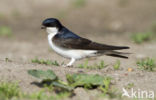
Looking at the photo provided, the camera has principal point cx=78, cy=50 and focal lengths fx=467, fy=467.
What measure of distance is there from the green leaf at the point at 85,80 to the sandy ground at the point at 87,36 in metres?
0.08

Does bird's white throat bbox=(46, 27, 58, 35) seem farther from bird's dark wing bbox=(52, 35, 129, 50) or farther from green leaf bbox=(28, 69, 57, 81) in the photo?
green leaf bbox=(28, 69, 57, 81)

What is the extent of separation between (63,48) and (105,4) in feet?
28.6

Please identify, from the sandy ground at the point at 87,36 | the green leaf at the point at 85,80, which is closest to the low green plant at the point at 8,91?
the sandy ground at the point at 87,36

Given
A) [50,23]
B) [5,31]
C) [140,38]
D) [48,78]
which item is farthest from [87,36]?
[48,78]

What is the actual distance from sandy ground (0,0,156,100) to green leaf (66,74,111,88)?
0.26 feet

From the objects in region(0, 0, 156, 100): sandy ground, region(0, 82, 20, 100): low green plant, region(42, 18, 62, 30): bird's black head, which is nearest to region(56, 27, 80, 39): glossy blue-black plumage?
region(42, 18, 62, 30): bird's black head

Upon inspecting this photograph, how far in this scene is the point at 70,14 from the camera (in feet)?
45.9

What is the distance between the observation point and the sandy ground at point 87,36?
524 centimetres

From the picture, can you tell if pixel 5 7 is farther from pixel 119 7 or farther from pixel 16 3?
pixel 119 7

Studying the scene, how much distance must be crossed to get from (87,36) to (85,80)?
649 centimetres

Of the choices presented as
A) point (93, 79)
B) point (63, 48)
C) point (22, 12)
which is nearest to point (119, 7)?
point (22, 12)

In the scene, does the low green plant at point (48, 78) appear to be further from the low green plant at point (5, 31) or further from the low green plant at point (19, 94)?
the low green plant at point (5, 31)

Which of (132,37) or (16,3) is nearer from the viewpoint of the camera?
(132,37)

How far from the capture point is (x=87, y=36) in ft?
37.3
